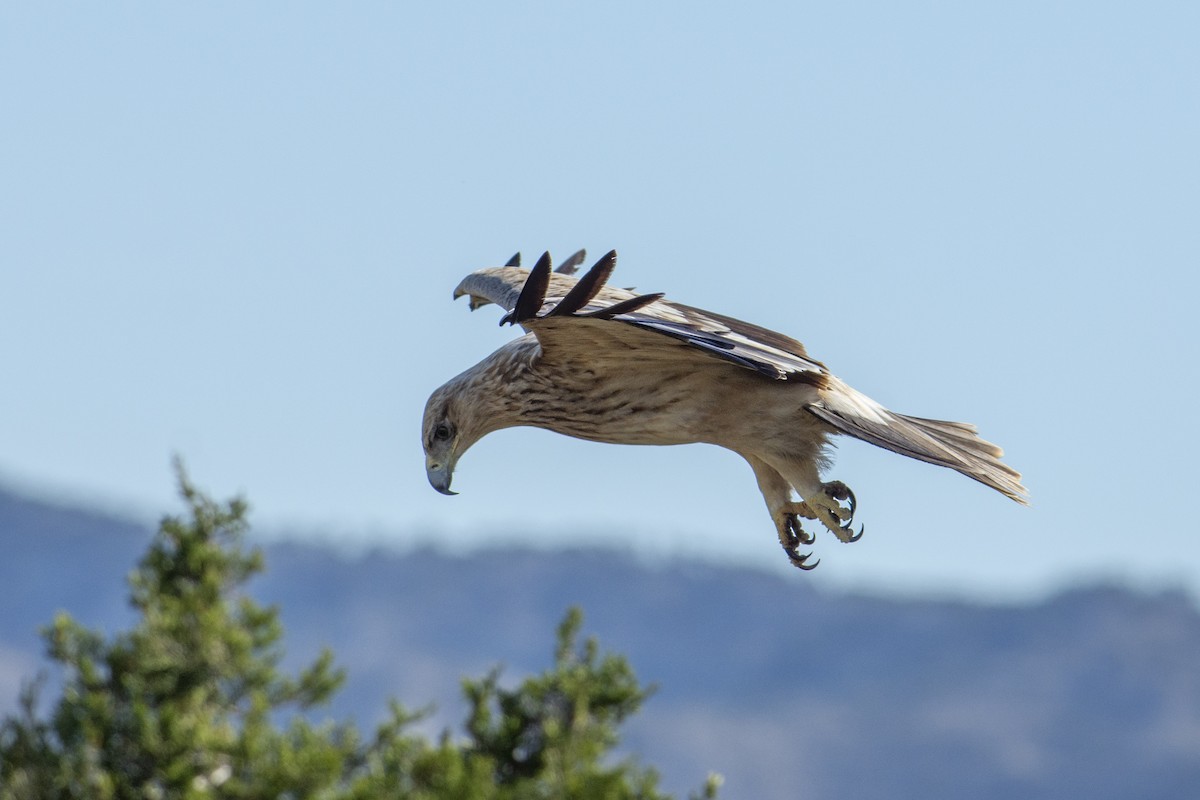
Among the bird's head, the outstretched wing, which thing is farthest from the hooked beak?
the outstretched wing

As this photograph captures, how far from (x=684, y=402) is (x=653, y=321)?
76 centimetres

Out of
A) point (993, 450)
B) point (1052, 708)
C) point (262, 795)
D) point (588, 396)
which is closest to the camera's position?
point (262, 795)

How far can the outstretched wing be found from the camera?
284 inches

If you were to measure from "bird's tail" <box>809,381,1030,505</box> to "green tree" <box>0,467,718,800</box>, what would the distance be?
1.59m

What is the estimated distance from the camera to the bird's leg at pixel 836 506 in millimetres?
8305

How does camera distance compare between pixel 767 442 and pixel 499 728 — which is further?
pixel 767 442

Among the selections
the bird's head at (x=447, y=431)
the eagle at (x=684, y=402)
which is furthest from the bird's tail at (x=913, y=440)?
the bird's head at (x=447, y=431)

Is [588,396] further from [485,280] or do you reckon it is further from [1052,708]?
[1052,708]

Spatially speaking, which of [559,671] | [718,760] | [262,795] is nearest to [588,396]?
[559,671]

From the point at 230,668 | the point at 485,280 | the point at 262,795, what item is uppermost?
the point at 485,280

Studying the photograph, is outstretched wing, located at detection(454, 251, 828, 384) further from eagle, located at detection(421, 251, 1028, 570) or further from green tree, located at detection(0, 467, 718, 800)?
green tree, located at detection(0, 467, 718, 800)

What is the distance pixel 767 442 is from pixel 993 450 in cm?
115

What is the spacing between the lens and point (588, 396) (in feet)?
26.8

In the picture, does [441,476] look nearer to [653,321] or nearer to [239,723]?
[653,321]
